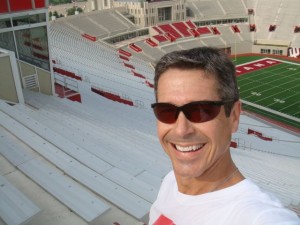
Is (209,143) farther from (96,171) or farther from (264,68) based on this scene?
(264,68)

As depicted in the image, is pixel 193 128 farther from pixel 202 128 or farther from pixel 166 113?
pixel 166 113

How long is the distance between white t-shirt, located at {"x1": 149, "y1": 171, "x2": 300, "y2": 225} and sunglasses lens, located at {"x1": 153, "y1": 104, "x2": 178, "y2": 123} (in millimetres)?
506

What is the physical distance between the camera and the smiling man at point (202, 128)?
1965 mm

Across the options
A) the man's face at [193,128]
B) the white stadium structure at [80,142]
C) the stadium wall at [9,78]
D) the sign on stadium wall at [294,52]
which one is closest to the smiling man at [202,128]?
the man's face at [193,128]

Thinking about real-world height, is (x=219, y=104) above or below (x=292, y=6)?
above

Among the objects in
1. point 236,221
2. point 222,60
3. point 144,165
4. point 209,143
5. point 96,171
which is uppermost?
point 222,60

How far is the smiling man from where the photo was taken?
6.45ft

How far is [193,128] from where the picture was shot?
2029 mm

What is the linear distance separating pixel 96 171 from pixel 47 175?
A: 2.94ft

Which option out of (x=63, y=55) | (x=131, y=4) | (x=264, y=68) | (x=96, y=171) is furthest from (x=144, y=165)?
(x=131, y=4)

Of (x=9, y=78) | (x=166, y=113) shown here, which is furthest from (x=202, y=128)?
(x=9, y=78)

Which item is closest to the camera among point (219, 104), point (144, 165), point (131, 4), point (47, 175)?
point (219, 104)

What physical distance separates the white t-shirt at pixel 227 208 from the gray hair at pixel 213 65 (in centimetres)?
49

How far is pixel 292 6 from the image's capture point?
41.2 meters
